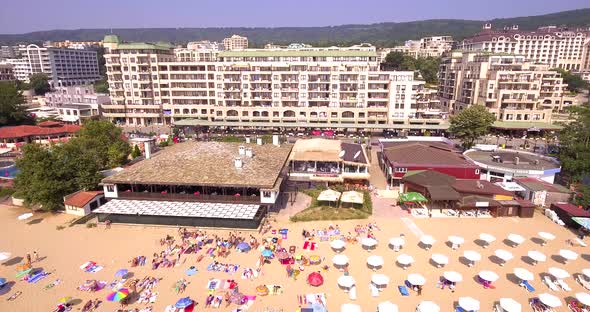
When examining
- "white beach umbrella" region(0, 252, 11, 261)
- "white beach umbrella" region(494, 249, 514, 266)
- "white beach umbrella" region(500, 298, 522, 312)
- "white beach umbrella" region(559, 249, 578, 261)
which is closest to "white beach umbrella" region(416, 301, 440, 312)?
"white beach umbrella" region(500, 298, 522, 312)

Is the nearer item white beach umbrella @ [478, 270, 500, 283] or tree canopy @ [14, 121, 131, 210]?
white beach umbrella @ [478, 270, 500, 283]

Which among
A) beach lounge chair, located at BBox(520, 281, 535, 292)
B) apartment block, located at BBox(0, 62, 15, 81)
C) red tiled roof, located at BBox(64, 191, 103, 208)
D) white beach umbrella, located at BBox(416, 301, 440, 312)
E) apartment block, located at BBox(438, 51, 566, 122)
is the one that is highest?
apartment block, located at BBox(0, 62, 15, 81)

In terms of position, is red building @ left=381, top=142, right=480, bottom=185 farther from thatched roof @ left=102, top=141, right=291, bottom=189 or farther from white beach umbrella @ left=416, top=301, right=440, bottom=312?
white beach umbrella @ left=416, top=301, right=440, bottom=312

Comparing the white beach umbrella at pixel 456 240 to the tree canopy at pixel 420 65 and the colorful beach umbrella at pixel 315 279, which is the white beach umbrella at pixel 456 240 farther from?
the tree canopy at pixel 420 65

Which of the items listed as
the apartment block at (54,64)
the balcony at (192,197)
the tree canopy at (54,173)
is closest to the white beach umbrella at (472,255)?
the balcony at (192,197)

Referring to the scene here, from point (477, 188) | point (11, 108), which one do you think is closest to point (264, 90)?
point (477, 188)

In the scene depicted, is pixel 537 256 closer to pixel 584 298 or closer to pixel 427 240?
pixel 584 298

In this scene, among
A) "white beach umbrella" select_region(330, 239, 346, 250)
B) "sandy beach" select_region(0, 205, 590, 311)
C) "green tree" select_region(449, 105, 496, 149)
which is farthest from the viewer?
"green tree" select_region(449, 105, 496, 149)

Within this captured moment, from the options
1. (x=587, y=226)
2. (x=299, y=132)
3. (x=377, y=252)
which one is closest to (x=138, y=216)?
(x=377, y=252)
